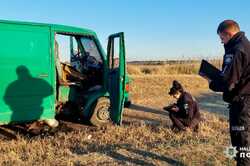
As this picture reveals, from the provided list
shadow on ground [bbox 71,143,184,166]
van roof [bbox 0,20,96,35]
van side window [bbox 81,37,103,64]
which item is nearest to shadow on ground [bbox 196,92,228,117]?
van side window [bbox 81,37,103,64]

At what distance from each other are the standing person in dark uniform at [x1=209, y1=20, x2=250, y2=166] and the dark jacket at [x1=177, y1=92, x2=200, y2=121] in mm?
3639

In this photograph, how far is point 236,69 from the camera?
16.0 ft

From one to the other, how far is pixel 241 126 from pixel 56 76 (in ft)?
17.9

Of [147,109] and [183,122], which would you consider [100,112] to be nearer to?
[183,122]

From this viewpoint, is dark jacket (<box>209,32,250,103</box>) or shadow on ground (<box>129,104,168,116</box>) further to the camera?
shadow on ground (<box>129,104,168,116</box>)

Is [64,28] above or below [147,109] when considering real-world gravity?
above

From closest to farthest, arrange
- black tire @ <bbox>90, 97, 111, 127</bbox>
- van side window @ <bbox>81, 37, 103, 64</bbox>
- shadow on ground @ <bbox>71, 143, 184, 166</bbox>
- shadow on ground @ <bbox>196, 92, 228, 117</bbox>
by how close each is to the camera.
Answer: shadow on ground @ <bbox>71, 143, 184, 166</bbox>, black tire @ <bbox>90, 97, 111, 127</bbox>, van side window @ <bbox>81, 37, 103, 64</bbox>, shadow on ground @ <bbox>196, 92, 228, 117</bbox>

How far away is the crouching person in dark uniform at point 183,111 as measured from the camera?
8875mm

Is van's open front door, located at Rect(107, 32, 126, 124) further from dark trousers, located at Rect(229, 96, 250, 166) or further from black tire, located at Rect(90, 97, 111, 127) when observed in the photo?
dark trousers, located at Rect(229, 96, 250, 166)

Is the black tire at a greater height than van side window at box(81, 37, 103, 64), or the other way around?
van side window at box(81, 37, 103, 64)

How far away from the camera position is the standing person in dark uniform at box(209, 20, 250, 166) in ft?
16.0

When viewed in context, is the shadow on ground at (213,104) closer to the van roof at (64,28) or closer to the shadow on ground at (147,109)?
the shadow on ground at (147,109)

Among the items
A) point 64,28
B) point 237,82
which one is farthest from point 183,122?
point 237,82

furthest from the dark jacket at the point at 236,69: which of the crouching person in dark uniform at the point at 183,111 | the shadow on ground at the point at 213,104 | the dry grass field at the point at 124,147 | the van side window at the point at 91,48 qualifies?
the shadow on ground at the point at 213,104
